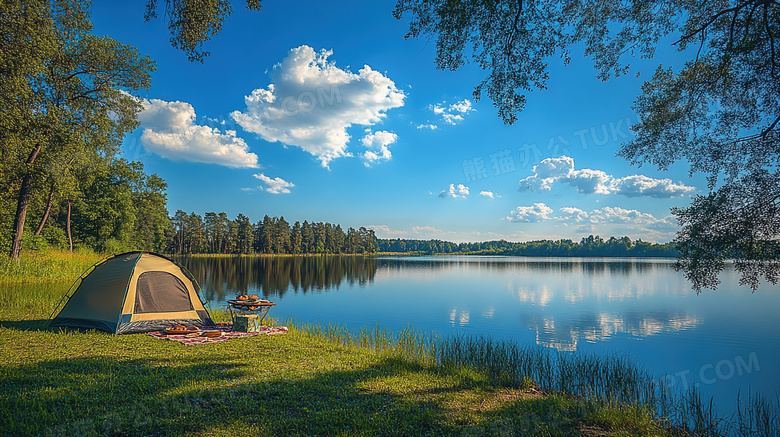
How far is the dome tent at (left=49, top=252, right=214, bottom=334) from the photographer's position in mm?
9859

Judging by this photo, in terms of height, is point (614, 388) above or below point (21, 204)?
below

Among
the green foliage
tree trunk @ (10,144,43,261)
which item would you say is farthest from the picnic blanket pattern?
tree trunk @ (10,144,43,261)

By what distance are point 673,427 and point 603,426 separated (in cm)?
176

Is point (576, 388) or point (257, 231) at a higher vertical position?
point (257, 231)

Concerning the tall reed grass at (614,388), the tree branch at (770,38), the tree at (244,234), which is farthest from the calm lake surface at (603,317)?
the tree at (244,234)

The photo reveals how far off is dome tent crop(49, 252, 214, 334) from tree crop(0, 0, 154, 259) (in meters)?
7.23

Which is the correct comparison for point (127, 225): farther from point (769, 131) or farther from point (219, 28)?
point (769, 131)

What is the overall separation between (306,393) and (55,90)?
20.8 m

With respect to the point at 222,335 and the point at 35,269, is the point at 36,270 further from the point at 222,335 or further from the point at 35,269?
the point at 222,335

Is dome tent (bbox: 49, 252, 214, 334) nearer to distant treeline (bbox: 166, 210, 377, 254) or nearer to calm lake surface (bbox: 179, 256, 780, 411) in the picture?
calm lake surface (bbox: 179, 256, 780, 411)

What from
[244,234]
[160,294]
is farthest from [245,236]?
[160,294]

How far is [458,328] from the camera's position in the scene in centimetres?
1494

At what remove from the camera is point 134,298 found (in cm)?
1020

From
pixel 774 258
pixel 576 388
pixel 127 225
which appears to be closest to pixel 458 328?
pixel 576 388
